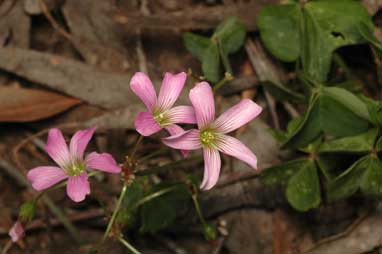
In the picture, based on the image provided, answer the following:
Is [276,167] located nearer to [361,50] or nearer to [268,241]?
[268,241]

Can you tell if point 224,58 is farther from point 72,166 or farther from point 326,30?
point 72,166

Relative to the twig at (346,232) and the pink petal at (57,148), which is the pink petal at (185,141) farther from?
the twig at (346,232)

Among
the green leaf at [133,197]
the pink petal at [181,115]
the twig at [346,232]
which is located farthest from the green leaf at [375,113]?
the green leaf at [133,197]

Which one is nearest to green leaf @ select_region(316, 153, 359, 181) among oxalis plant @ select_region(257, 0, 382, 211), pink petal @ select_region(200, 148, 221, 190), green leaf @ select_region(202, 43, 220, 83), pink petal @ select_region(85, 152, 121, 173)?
oxalis plant @ select_region(257, 0, 382, 211)

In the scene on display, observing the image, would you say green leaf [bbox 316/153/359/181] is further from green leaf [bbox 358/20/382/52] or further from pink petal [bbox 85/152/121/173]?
pink petal [bbox 85/152/121/173]

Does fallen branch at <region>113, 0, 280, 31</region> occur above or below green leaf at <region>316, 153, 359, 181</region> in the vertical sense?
above

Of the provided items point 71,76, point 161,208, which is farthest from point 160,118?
point 71,76
